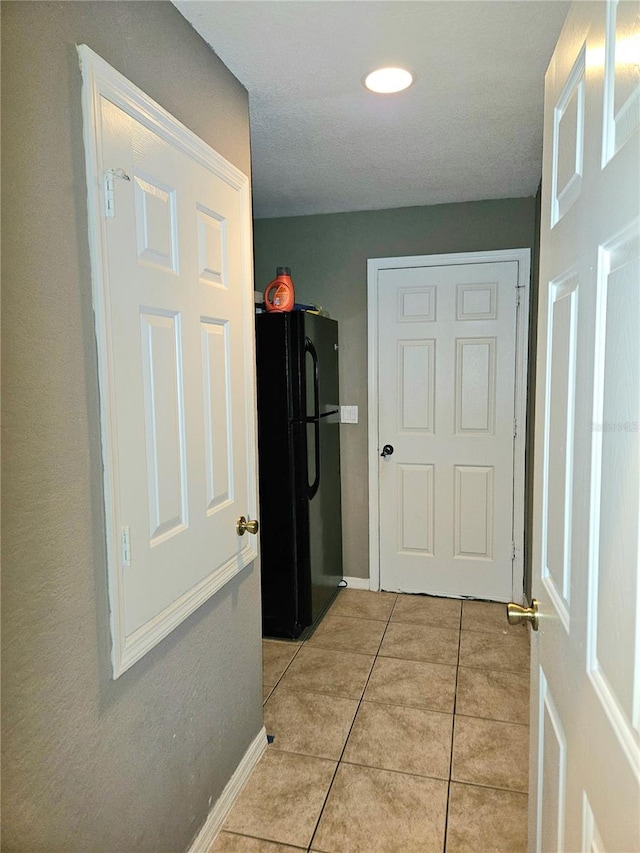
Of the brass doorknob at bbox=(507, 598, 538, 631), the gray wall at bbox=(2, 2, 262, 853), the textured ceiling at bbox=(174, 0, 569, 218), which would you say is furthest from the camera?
the textured ceiling at bbox=(174, 0, 569, 218)

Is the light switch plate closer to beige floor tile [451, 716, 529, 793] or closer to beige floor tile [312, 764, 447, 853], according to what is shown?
beige floor tile [451, 716, 529, 793]

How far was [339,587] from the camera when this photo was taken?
12.0ft

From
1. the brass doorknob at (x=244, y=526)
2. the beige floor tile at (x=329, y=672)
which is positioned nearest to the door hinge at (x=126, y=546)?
the brass doorknob at (x=244, y=526)

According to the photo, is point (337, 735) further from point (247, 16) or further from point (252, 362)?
point (247, 16)

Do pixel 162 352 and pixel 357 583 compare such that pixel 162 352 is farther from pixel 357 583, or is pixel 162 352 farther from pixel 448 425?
pixel 357 583

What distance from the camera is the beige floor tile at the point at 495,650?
2723 millimetres

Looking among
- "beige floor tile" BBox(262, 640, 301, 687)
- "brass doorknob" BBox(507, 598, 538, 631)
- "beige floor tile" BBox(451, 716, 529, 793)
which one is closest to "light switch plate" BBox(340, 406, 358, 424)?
"beige floor tile" BBox(262, 640, 301, 687)

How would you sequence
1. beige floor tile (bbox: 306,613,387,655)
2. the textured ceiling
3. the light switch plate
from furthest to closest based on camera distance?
the light switch plate < beige floor tile (bbox: 306,613,387,655) < the textured ceiling

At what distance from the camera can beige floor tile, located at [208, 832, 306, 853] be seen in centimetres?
167

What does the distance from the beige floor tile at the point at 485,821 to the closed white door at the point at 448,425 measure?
65.0 inches

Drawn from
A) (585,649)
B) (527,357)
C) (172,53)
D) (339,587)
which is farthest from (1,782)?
(527,357)

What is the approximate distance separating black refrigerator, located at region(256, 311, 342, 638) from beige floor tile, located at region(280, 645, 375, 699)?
0.20m

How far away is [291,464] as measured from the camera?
2.85m

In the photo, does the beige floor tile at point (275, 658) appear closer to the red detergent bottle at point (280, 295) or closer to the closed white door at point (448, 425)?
the closed white door at point (448, 425)
